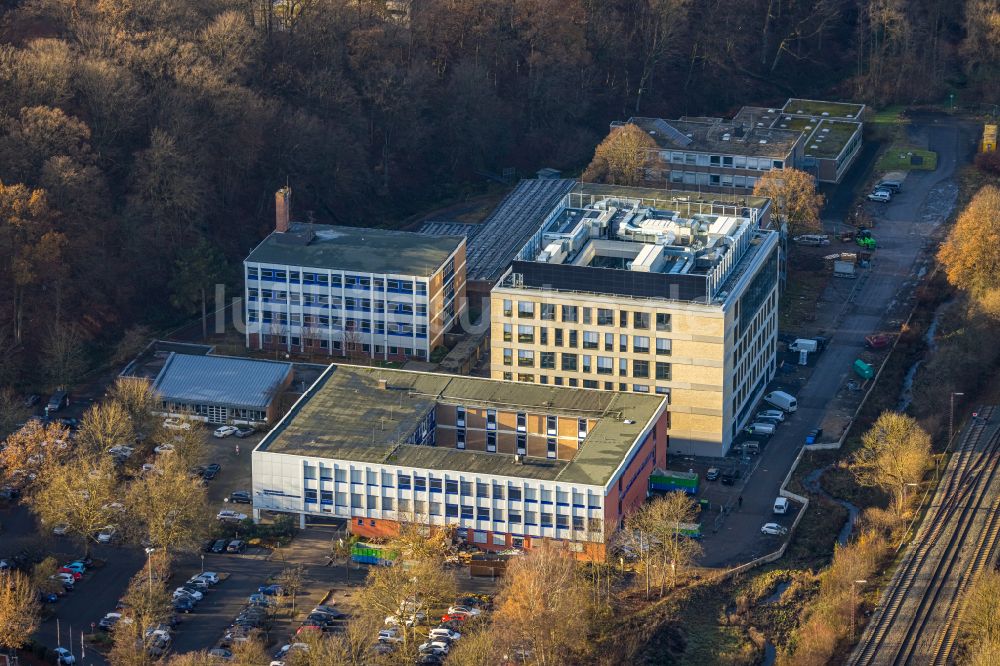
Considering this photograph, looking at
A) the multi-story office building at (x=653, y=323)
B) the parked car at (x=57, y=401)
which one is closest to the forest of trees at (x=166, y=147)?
the parked car at (x=57, y=401)

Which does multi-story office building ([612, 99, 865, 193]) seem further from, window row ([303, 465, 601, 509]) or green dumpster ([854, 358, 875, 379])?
window row ([303, 465, 601, 509])

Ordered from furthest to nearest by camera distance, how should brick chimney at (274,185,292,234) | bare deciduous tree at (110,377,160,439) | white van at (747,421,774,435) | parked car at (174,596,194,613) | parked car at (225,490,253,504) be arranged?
brick chimney at (274,185,292,234)
white van at (747,421,774,435)
bare deciduous tree at (110,377,160,439)
parked car at (225,490,253,504)
parked car at (174,596,194,613)

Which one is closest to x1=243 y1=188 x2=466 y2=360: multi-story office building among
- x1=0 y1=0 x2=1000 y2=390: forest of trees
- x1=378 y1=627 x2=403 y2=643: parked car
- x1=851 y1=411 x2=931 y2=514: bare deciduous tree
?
x1=0 y1=0 x2=1000 y2=390: forest of trees

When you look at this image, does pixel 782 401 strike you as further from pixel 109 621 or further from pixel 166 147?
pixel 109 621

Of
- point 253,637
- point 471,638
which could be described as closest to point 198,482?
point 253,637

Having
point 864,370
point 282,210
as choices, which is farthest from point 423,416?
point 864,370

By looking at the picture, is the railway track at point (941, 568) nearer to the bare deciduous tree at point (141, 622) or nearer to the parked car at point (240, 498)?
the bare deciduous tree at point (141, 622)

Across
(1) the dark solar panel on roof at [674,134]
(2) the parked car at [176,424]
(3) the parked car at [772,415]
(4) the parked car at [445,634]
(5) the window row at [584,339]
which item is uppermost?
(1) the dark solar panel on roof at [674,134]
